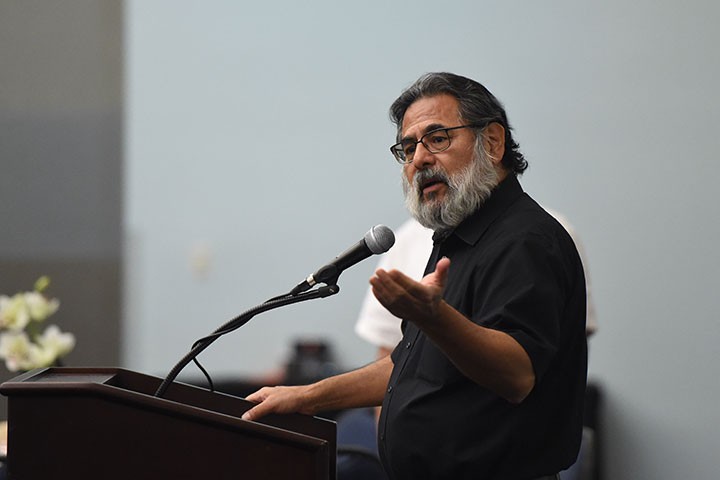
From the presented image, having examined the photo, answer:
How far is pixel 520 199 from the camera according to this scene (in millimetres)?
1908

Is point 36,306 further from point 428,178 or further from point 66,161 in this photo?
point 66,161

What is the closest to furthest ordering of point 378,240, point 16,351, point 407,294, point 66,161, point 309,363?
point 407,294
point 378,240
point 16,351
point 309,363
point 66,161

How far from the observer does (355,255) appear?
1.66 m

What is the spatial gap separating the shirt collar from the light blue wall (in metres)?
2.21

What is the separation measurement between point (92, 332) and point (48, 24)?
5.33 feet

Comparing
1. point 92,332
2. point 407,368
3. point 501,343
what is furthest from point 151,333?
point 501,343

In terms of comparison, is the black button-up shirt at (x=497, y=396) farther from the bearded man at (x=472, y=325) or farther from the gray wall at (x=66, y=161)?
the gray wall at (x=66, y=161)

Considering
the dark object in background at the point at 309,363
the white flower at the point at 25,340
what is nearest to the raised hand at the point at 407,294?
the white flower at the point at 25,340

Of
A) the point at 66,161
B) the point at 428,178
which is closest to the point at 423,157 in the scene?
the point at 428,178

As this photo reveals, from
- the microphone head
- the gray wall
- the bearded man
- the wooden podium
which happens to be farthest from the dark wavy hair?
the gray wall

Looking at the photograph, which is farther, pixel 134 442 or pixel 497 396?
pixel 497 396

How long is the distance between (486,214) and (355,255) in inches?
14.0

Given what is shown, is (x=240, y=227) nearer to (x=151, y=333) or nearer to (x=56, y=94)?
(x=151, y=333)

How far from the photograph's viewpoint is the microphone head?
164cm
